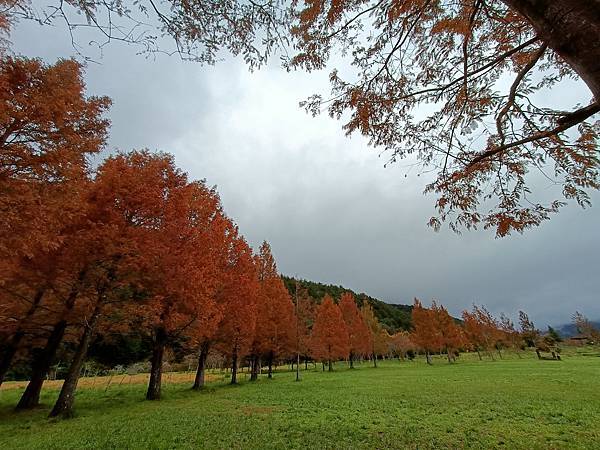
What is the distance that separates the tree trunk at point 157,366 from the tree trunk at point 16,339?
530cm

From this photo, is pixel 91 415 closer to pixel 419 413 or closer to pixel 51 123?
pixel 51 123

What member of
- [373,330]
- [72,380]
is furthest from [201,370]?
[373,330]

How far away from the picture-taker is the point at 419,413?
29.6 feet

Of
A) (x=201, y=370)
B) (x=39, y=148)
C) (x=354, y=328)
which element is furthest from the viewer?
(x=354, y=328)

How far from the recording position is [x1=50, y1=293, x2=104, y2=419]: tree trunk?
9920 mm

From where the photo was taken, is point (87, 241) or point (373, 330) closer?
point (87, 241)

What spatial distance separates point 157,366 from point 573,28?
17895 mm

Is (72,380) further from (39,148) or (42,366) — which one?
(39,148)

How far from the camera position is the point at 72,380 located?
1027 centimetres

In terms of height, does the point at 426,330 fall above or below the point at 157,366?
above

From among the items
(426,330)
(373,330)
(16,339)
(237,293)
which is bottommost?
(16,339)

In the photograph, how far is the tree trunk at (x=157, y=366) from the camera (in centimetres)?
1449

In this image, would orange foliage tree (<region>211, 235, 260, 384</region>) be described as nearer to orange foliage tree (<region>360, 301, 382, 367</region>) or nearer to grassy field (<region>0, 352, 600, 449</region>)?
grassy field (<region>0, 352, 600, 449</region>)

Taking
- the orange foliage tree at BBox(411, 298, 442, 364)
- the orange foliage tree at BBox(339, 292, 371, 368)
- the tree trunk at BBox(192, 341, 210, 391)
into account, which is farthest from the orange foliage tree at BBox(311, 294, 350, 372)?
the tree trunk at BBox(192, 341, 210, 391)
